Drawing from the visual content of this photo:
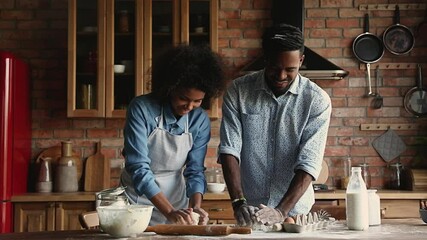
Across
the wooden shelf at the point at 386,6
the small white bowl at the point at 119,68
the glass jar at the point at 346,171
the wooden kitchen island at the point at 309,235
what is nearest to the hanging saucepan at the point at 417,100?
the wooden shelf at the point at 386,6

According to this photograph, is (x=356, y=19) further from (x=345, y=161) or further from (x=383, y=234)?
(x=383, y=234)

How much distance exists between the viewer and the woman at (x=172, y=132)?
2449mm

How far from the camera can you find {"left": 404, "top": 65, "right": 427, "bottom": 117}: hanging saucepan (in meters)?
4.68

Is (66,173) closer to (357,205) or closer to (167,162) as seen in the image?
(167,162)

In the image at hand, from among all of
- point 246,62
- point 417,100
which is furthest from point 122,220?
point 417,100

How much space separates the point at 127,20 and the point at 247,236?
9.14 ft

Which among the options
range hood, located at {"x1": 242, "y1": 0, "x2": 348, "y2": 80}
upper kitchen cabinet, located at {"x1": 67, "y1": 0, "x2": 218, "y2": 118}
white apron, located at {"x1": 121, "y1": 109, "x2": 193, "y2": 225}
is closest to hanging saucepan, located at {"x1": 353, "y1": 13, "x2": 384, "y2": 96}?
range hood, located at {"x1": 242, "y1": 0, "x2": 348, "y2": 80}

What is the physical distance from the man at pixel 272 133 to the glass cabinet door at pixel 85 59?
1.89 m

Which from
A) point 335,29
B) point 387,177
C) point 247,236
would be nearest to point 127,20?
point 335,29

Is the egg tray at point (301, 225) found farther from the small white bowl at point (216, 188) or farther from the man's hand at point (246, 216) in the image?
the small white bowl at point (216, 188)

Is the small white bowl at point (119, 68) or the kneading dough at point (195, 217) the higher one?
the small white bowl at point (119, 68)

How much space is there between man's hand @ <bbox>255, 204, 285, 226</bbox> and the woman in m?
0.23

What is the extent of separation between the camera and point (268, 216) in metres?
2.23

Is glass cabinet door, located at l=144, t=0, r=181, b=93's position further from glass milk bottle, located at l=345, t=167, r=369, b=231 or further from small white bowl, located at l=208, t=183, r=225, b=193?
glass milk bottle, located at l=345, t=167, r=369, b=231
